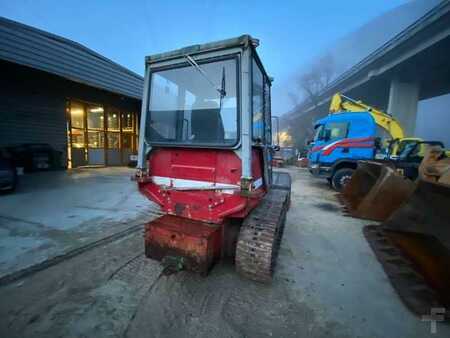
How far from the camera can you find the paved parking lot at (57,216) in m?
2.72

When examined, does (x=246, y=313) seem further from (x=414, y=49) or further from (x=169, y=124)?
(x=414, y=49)

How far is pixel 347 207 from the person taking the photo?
16.6 feet

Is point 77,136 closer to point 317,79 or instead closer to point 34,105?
point 34,105

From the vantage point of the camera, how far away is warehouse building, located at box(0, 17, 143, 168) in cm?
634

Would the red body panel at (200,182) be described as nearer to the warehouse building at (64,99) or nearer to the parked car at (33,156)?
the warehouse building at (64,99)

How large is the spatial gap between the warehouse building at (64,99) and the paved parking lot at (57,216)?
3153mm

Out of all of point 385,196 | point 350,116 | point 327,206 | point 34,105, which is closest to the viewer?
point 385,196

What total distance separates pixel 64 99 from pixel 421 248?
12.2m

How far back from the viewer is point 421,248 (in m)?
2.79

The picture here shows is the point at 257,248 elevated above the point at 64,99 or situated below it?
below

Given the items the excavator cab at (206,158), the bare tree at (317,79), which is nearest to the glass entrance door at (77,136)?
the excavator cab at (206,158)

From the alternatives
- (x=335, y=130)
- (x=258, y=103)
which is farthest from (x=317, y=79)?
(x=258, y=103)

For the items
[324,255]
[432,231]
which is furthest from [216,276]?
[432,231]

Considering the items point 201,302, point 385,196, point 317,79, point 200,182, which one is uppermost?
point 317,79
